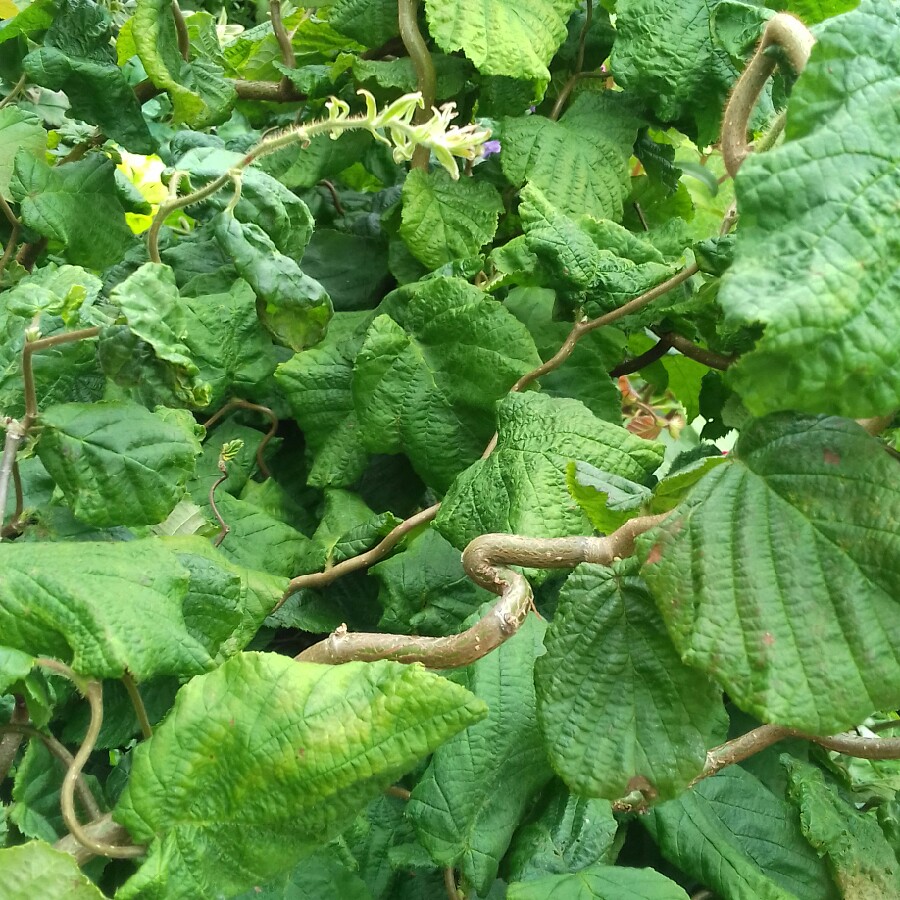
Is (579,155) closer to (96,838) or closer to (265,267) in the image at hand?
(265,267)

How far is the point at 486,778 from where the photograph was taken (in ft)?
2.32

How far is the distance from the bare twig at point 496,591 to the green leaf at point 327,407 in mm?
353

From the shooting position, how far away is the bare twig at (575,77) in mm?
1111

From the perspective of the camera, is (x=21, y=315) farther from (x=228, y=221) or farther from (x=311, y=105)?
(x=311, y=105)

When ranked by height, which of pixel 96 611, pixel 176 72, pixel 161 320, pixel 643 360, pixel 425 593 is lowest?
pixel 425 593

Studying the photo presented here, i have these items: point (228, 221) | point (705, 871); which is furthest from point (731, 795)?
point (228, 221)

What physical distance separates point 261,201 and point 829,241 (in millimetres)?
602

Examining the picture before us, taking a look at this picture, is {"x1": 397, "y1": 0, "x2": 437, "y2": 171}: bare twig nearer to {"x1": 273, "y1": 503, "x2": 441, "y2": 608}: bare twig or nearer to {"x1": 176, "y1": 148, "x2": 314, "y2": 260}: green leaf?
{"x1": 176, "y1": 148, "x2": 314, "y2": 260}: green leaf

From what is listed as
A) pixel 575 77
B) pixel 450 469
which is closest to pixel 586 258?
pixel 450 469

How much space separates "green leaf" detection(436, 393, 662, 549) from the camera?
0.76 m

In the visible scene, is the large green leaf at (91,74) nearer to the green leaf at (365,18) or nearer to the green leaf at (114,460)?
the green leaf at (365,18)

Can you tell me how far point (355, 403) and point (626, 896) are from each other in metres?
0.55

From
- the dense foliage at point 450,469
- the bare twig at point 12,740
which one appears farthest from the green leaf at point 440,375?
the bare twig at point 12,740

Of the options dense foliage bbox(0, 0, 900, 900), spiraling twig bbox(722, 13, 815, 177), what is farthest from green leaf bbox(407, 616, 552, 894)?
spiraling twig bbox(722, 13, 815, 177)
